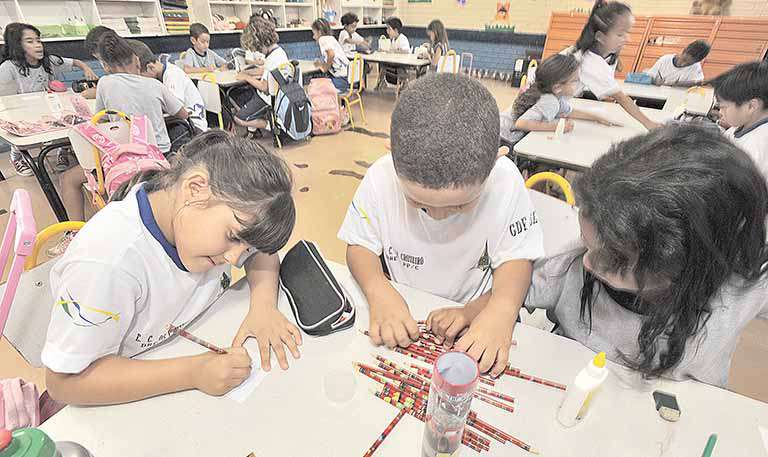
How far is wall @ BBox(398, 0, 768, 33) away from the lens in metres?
5.54

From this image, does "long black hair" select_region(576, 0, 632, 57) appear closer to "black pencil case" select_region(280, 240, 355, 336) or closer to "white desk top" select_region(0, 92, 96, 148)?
"black pencil case" select_region(280, 240, 355, 336)

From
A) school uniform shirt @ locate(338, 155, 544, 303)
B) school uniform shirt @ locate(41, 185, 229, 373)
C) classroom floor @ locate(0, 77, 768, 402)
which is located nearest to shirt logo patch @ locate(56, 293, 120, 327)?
school uniform shirt @ locate(41, 185, 229, 373)

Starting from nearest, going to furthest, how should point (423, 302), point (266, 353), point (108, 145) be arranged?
point (266, 353), point (423, 302), point (108, 145)

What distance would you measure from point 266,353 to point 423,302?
15.7 inches

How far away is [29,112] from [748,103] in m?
4.30

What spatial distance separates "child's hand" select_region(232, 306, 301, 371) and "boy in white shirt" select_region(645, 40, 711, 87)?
477 cm

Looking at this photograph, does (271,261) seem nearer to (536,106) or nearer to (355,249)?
(355,249)

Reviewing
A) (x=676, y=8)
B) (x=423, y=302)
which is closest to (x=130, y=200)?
(x=423, y=302)

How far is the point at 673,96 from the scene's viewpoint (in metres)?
3.48

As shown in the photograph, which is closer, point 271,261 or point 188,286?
point 188,286

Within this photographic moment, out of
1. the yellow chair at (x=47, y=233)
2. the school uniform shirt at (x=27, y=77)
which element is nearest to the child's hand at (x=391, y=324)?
the yellow chair at (x=47, y=233)

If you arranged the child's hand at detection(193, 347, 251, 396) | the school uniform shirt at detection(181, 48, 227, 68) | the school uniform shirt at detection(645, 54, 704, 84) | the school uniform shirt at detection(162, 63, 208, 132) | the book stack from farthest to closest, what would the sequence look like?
1. the book stack
2. the school uniform shirt at detection(181, 48, 227, 68)
3. the school uniform shirt at detection(645, 54, 704, 84)
4. the school uniform shirt at detection(162, 63, 208, 132)
5. the child's hand at detection(193, 347, 251, 396)

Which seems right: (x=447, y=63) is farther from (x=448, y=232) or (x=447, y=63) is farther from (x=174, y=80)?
(x=448, y=232)

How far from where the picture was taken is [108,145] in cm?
191
